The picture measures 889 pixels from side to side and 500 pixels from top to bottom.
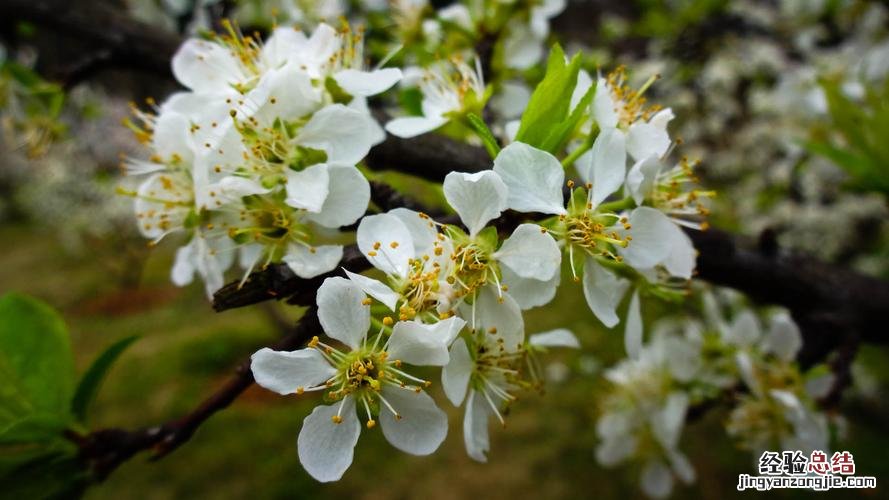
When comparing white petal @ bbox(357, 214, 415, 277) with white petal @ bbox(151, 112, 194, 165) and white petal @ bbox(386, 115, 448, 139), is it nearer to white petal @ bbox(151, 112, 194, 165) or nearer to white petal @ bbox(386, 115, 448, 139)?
white petal @ bbox(386, 115, 448, 139)

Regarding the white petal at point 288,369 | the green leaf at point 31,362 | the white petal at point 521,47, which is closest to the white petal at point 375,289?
the white petal at point 288,369

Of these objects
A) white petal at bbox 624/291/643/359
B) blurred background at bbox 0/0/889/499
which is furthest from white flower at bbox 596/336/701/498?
white petal at bbox 624/291/643/359

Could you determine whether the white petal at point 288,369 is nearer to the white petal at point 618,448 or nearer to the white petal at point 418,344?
the white petal at point 418,344

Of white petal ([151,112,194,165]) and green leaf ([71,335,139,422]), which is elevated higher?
white petal ([151,112,194,165])

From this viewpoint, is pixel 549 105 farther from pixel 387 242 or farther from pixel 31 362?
pixel 31 362

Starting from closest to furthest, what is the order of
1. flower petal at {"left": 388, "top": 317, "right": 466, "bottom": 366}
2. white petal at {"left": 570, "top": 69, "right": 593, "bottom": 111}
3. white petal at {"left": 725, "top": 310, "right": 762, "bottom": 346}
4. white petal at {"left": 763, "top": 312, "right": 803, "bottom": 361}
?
flower petal at {"left": 388, "top": 317, "right": 466, "bottom": 366} → white petal at {"left": 570, "top": 69, "right": 593, "bottom": 111} → white petal at {"left": 763, "top": 312, "right": 803, "bottom": 361} → white petal at {"left": 725, "top": 310, "right": 762, "bottom": 346}

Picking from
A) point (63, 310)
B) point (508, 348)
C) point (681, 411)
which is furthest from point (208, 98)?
point (63, 310)
